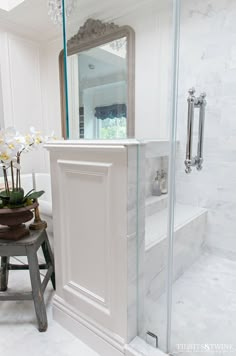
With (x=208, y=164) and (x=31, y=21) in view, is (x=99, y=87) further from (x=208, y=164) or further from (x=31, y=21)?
(x=31, y=21)

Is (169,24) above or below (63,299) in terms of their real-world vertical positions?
above

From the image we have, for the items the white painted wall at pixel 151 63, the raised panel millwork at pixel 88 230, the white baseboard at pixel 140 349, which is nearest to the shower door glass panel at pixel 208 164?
the white painted wall at pixel 151 63

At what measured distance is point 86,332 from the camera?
1.18 meters

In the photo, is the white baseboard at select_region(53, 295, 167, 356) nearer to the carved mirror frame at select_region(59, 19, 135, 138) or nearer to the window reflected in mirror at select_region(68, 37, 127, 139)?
the window reflected in mirror at select_region(68, 37, 127, 139)

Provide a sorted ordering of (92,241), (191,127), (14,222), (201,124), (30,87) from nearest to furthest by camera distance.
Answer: (92,241) < (14,222) < (191,127) < (201,124) < (30,87)

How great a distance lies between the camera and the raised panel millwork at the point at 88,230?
1.04m

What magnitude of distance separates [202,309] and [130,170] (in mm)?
988

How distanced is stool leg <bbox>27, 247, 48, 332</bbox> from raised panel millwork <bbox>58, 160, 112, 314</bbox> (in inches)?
6.0

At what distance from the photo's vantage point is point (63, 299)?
131cm

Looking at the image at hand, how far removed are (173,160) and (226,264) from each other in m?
1.25

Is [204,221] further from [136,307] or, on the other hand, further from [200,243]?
[136,307]

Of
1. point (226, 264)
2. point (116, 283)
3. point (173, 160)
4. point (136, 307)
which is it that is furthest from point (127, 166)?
point (226, 264)

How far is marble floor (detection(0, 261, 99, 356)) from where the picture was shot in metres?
1.13

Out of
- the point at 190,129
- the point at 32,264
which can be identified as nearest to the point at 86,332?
the point at 32,264
